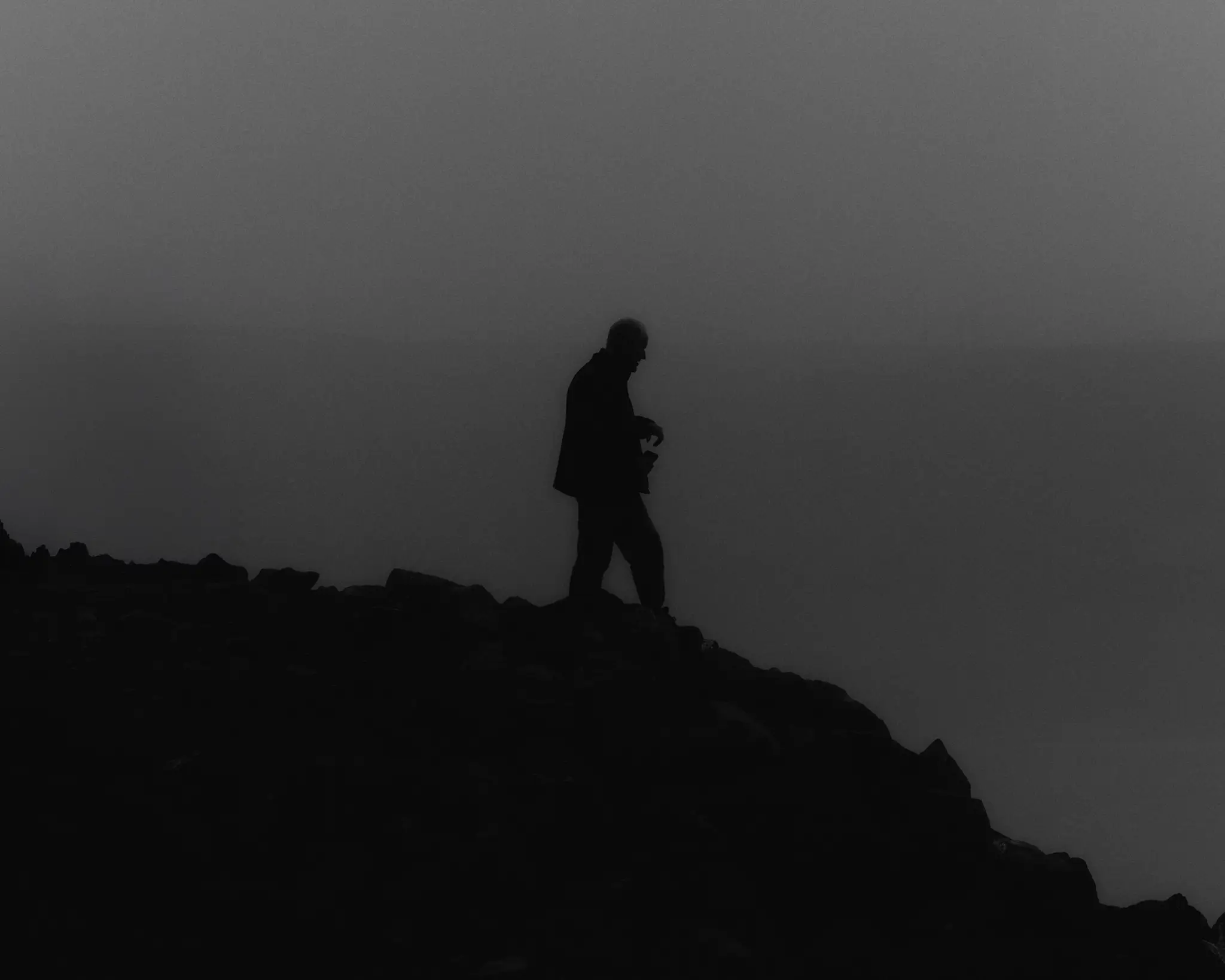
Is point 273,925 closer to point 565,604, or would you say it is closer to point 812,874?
point 812,874

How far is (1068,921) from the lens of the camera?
690 centimetres

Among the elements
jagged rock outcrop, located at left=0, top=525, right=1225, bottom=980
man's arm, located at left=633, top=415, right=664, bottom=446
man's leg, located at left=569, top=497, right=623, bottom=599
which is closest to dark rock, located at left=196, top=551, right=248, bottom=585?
jagged rock outcrop, located at left=0, top=525, right=1225, bottom=980

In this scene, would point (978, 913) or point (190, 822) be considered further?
point (978, 913)

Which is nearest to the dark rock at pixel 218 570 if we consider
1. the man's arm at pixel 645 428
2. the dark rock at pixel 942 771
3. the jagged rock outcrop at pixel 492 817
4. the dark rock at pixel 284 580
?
the dark rock at pixel 284 580

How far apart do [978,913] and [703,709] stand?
6.83ft

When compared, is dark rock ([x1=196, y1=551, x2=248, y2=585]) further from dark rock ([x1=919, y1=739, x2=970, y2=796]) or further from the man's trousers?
dark rock ([x1=919, y1=739, x2=970, y2=796])

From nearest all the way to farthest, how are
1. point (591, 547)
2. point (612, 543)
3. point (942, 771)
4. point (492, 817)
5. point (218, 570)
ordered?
point (492, 817)
point (942, 771)
point (591, 547)
point (612, 543)
point (218, 570)

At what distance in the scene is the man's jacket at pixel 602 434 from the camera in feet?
30.1

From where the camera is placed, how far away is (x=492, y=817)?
598 cm

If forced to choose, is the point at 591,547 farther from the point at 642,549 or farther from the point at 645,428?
the point at 645,428

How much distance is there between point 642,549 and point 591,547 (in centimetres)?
42

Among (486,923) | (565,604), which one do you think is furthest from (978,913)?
(565,604)

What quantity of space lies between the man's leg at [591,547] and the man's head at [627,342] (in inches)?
46.1

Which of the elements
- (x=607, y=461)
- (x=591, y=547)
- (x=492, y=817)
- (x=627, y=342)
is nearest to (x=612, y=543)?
(x=591, y=547)
